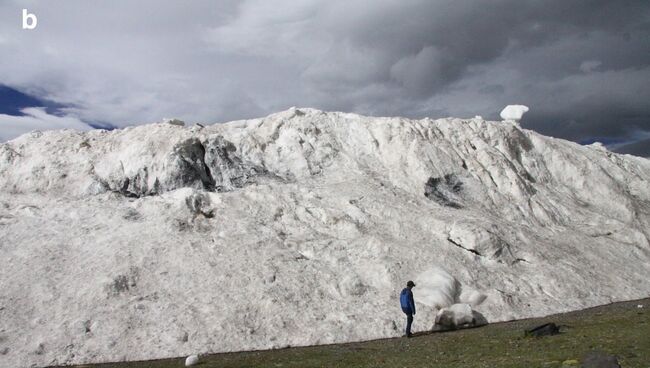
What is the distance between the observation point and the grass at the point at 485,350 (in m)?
13.0

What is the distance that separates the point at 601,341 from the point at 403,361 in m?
5.45

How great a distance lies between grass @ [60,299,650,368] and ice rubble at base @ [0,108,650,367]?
1753mm

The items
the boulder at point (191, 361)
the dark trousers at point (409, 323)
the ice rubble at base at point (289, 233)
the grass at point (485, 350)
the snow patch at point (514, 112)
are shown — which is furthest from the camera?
the snow patch at point (514, 112)

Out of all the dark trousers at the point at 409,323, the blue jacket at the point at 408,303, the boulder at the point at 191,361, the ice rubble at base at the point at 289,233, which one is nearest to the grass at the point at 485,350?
the boulder at the point at 191,361

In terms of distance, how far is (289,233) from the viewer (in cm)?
2789

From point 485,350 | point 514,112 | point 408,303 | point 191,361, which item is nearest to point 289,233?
point 408,303

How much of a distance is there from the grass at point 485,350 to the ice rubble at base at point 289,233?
69.0 inches

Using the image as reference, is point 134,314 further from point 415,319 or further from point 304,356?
point 415,319

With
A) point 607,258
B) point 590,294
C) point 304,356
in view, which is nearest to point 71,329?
point 304,356

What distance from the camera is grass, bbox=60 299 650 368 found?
42.8 ft

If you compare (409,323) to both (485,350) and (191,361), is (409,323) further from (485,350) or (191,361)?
(191,361)

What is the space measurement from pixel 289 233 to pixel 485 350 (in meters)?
14.6

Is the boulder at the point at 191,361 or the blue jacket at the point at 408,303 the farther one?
the blue jacket at the point at 408,303

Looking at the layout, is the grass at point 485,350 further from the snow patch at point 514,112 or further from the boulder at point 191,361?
the snow patch at point 514,112
